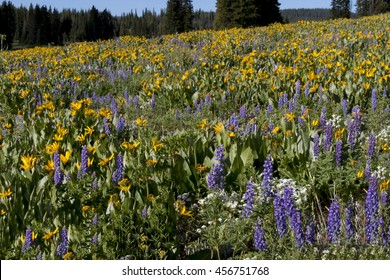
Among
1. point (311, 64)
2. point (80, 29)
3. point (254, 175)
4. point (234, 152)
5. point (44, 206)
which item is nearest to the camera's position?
point (44, 206)

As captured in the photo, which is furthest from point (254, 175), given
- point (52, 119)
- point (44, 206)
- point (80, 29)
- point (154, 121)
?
point (80, 29)

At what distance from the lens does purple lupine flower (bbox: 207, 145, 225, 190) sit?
12.6 feet

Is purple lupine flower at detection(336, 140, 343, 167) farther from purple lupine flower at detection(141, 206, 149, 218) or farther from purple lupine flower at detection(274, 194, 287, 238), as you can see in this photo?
purple lupine flower at detection(141, 206, 149, 218)

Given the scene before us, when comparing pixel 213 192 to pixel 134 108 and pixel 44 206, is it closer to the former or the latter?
pixel 44 206

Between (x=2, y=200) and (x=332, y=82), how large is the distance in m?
4.91

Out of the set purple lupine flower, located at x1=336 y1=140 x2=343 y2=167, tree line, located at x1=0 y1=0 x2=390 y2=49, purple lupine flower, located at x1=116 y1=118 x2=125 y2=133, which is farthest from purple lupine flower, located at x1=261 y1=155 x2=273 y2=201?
tree line, located at x1=0 y1=0 x2=390 y2=49

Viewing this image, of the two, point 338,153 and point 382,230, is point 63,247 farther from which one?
point 338,153

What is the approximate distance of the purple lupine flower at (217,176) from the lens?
384 cm

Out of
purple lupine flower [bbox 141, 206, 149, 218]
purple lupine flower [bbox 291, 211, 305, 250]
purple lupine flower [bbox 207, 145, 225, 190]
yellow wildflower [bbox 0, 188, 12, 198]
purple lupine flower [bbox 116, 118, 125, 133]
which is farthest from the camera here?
purple lupine flower [bbox 116, 118, 125, 133]

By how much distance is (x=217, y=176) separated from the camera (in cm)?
387

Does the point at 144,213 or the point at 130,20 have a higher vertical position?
the point at 130,20

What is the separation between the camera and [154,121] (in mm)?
6496

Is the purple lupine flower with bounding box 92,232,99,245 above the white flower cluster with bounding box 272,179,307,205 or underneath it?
underneath

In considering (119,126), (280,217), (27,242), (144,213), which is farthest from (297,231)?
(119,126)
